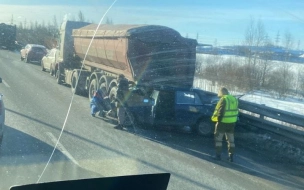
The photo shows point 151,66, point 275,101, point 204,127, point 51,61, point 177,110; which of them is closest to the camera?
point 204,127

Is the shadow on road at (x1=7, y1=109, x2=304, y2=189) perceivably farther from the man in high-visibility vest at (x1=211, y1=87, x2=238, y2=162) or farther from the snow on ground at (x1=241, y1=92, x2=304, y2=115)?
the snow on ground at (x1=241, y1=92, x2=304, y2=115)

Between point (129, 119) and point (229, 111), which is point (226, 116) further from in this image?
point (129, 119)

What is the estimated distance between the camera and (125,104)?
1375 cm

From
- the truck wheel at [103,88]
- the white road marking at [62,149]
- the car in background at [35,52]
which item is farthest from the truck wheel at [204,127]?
the car in background at [35,52]

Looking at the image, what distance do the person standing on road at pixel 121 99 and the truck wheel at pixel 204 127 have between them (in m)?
1.95

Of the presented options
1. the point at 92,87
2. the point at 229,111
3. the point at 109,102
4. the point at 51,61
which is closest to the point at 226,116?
the point at 229,111

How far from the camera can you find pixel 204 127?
13234mm

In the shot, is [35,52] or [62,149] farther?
[35,52]

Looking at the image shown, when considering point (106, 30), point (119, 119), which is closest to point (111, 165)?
point (119, 119)

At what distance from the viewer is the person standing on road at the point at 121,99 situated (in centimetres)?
1323

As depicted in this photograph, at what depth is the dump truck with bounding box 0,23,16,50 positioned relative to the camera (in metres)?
39.2

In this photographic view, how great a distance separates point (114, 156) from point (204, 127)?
455cm

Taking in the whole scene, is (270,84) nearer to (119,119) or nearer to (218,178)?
(119,119)

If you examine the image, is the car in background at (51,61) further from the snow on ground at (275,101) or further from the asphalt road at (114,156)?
the snow on ground at (275,101)
